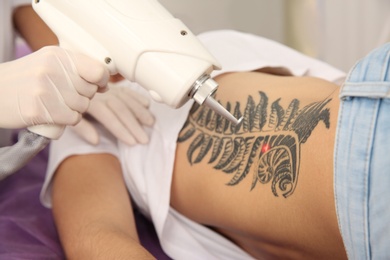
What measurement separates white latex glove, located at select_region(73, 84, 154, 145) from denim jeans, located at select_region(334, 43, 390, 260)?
48 centimetres

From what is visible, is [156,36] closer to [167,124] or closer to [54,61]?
[54,61]

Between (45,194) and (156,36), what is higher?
(156,36)

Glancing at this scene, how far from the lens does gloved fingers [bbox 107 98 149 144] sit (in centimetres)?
102

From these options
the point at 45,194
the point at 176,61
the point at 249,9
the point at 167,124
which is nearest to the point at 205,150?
the point at 167,124

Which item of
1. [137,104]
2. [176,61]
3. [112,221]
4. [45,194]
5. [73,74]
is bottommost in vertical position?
[45,194]

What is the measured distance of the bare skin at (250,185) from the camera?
2.43ft

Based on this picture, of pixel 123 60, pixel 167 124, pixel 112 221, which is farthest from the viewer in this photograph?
pixel 167 124

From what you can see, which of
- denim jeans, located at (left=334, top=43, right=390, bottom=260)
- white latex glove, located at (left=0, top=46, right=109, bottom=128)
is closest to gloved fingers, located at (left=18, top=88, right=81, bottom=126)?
white latex glove, located at (left=0, top=46, right=109, bottom=128)

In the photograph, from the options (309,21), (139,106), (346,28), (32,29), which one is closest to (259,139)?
(139,106)

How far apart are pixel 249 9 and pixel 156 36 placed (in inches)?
57.6

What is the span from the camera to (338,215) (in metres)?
0.67

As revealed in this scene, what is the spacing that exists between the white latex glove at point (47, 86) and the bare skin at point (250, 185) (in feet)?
0.70

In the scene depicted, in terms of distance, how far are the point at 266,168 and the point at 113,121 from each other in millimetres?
361

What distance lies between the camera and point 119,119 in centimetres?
104
